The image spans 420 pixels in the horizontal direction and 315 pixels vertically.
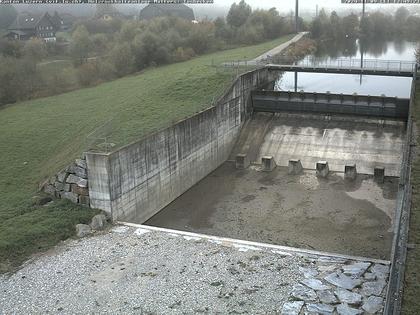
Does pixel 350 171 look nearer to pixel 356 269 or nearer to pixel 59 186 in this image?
pixel 356 269

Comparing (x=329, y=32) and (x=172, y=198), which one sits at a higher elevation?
(x=329, y=32)

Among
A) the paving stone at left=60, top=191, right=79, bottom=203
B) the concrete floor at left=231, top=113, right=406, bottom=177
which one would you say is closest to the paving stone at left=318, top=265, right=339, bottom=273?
the paving stone at left=60, top=191, right=79, bottom=203

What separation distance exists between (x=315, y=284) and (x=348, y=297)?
1.07 meters

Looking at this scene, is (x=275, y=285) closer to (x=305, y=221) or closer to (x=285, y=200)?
(x=305, y=221)

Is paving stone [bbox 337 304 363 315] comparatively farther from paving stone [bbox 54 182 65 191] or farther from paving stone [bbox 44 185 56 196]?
paving stone [bbox 44 185 56 196]

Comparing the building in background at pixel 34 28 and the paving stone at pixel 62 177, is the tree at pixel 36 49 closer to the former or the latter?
the building in background at pixel 34 28

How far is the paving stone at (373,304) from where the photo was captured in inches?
527

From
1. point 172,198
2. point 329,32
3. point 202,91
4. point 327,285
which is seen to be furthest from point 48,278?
point 329,32

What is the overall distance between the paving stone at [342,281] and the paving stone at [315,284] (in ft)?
0.95

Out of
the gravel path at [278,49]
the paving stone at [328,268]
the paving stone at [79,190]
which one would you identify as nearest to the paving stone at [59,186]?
the paving stone at [79,190]

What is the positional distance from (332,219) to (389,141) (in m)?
8.65

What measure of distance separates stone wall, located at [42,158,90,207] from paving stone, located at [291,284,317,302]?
942cm

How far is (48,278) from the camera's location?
1577 centimetres

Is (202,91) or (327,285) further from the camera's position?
(202,91)
